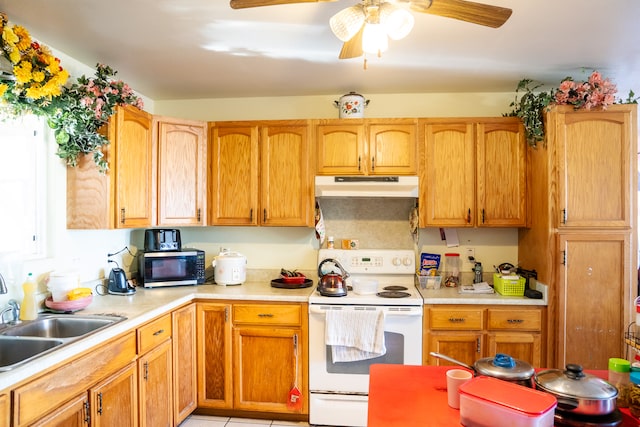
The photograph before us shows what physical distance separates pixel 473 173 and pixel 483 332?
112cm

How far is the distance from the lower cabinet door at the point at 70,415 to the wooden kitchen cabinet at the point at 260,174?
1.63m

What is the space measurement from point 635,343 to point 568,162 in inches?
56.5

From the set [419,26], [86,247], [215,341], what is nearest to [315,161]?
[419,26]

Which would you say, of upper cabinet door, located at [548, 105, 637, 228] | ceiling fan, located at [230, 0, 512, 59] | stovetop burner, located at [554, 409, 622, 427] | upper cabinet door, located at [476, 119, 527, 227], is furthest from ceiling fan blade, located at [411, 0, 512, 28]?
upper cabinet door, located at [476, 119, 527, 227]

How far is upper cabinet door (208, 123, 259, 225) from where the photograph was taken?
123 inches

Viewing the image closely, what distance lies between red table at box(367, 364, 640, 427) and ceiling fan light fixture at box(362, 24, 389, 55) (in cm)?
116

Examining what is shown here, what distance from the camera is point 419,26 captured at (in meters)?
2.11

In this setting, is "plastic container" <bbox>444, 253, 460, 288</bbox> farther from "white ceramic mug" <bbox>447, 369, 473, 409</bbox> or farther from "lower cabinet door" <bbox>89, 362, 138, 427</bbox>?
"lower cabinet door" <bbox>89, 362, 138, 427</bbox>

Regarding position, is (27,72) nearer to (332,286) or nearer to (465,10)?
(465,10)

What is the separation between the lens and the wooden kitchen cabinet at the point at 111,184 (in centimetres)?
248

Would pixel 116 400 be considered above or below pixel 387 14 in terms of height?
below

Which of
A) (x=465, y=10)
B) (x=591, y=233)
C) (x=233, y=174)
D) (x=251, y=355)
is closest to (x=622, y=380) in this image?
(x=465, y=10)

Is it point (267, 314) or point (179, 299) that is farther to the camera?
point (267, 314)

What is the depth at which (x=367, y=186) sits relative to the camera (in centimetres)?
296
